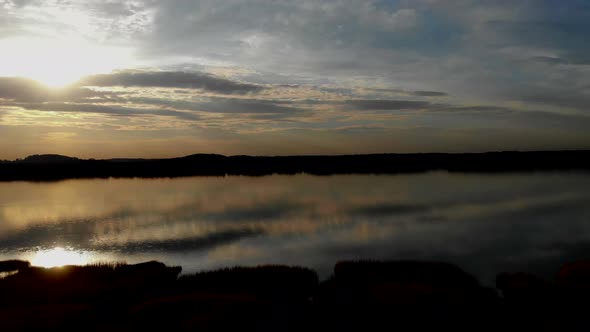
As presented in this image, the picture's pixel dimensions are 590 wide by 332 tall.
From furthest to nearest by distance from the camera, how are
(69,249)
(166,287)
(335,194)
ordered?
(335,194)
(69,249)
(166,287)

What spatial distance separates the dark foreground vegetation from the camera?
1528cm

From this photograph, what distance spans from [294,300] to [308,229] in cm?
2154

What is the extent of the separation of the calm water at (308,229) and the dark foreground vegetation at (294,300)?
3.87 m

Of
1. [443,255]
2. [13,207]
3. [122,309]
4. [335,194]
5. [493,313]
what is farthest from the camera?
[335,194]

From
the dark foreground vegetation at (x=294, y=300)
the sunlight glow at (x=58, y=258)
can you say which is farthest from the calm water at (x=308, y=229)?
the dark foreground vegetation at (x=294, y=300)

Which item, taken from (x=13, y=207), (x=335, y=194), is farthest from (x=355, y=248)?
(x=13, y=207)

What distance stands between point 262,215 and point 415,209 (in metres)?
18.2

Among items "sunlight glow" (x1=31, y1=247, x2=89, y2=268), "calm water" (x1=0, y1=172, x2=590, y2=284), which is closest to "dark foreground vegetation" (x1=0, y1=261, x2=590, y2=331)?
"calm water" (x1=0, y1=172, x2=590, y2=284)

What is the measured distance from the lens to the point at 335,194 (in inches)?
2869

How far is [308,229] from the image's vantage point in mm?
40281

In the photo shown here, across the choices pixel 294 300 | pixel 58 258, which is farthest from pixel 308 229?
pixel 294 300

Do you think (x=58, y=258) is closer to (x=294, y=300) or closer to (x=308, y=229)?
(x=308, y=229)

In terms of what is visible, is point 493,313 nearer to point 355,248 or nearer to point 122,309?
point 122,309

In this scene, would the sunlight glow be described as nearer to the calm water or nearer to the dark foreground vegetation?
the calm water
